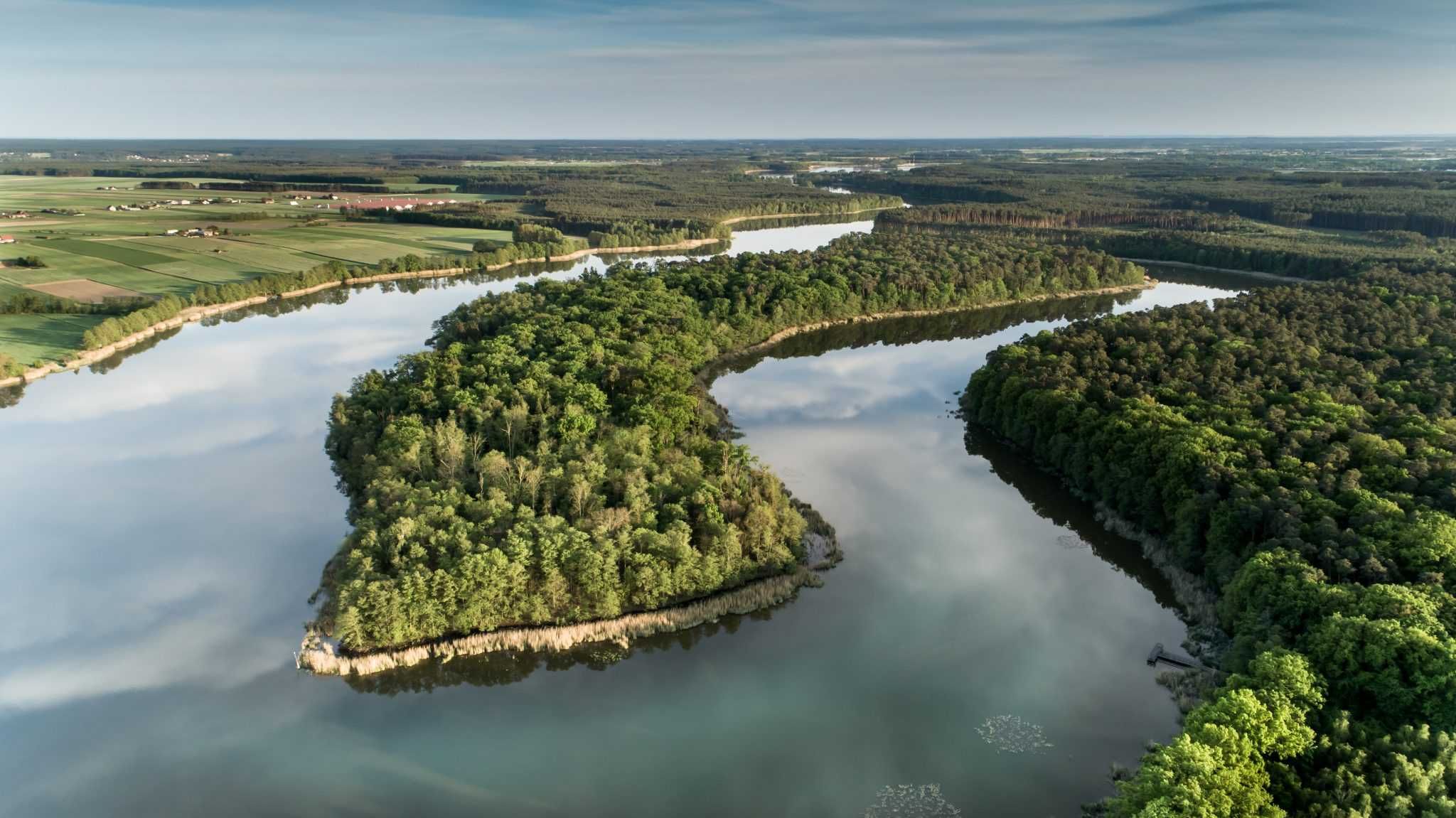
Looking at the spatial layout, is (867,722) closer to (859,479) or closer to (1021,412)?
(859,479)

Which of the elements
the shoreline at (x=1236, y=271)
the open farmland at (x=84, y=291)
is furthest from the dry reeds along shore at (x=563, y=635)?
the shoreline at (x=1236, y=271)

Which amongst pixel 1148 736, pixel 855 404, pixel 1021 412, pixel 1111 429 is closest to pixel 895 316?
pixel 855 404

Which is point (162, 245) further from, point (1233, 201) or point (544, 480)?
point (1233, 201)

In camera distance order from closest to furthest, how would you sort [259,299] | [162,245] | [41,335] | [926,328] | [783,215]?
1. [41,335]
2. [926,328]
3. [259,299]
4. [162,245]
5. [783,215]

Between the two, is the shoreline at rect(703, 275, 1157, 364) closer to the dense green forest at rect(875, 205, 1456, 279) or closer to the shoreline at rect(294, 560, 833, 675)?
the dense green forest at rect(875, 205, 1456, 279)

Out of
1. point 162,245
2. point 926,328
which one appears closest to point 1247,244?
point 926,328
